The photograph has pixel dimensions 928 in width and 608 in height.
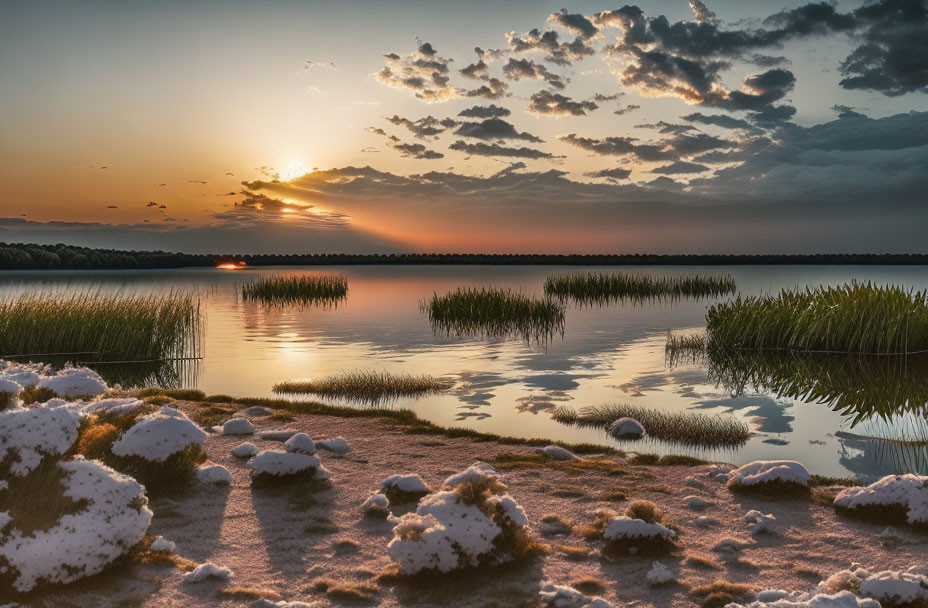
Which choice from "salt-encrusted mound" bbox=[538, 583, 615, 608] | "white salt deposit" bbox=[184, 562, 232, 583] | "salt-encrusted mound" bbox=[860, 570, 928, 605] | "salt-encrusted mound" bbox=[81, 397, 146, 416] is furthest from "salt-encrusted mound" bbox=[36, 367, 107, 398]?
"salt-encrusted mound" bbox=[860, 570, 928, 605]

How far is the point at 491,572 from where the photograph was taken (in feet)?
24.2

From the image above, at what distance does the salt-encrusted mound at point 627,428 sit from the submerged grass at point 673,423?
0.27m

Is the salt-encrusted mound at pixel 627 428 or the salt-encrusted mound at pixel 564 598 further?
the salt-encrusted mound at pixel 627 428

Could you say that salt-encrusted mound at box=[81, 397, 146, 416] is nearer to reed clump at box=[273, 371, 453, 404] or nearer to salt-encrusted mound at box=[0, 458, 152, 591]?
salt-encrusted mound at box=[0, 458, 152, 591]

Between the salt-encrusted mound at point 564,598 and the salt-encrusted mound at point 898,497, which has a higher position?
the salt-encrusted mound at point 898,497

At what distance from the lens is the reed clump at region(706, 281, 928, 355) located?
25.9 m

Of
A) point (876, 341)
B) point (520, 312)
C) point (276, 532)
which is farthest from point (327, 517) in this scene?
point (520, 312)

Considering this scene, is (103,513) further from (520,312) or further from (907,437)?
(520,312)

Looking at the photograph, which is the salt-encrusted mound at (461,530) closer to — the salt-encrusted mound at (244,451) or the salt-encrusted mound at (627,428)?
the salt-encrusted mound at (244,451)

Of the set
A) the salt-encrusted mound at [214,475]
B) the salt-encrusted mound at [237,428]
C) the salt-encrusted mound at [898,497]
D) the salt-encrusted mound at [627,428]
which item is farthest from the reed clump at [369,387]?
the salt-encrusted mound at [898,497]

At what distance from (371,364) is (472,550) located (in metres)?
19.0

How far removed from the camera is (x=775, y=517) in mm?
9227

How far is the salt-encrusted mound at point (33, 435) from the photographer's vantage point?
8.15 meters

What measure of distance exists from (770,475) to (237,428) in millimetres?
9957
